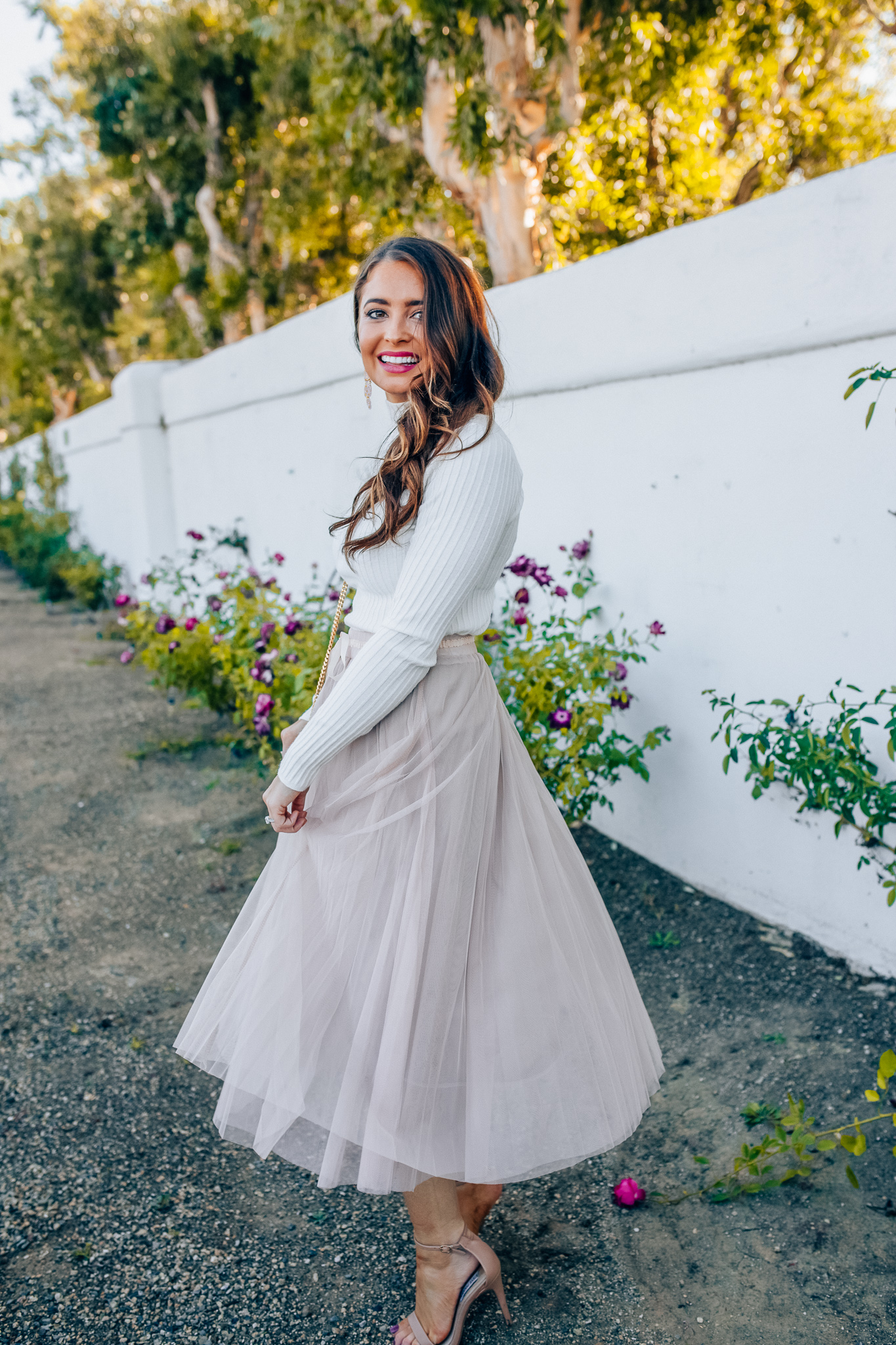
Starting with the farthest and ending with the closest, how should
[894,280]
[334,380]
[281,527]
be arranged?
[281,527]
[334,380]
[894,280]

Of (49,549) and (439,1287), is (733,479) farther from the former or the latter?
(49,549)

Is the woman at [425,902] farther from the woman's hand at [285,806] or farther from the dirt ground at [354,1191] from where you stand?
the dirt ground at [354,1191]

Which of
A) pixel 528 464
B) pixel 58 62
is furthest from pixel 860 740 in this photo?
pixel 58 62

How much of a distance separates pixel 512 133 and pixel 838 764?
465 centimetres

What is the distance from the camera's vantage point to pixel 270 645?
3.75m

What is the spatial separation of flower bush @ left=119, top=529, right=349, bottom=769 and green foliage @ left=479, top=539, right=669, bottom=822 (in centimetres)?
80

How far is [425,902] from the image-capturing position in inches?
55.3

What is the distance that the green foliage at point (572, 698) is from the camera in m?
2.94

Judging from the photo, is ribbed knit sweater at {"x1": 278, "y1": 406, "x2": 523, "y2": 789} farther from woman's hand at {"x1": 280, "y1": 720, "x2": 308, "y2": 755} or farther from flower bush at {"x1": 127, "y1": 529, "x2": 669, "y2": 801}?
flower bush at {"x1": 127, "y1": 529, "x2": 669, "y2": 801}

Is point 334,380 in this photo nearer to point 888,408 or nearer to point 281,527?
point 281,527

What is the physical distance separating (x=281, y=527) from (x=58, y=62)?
12731 mm

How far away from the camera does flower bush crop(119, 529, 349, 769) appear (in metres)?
3.65

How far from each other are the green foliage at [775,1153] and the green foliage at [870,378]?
4.25 ft

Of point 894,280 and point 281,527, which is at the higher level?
point 894,280
